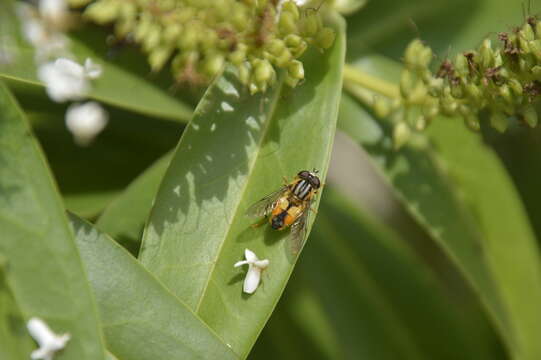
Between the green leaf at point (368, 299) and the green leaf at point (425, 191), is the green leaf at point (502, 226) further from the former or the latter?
the green leaf at point (368, 299)

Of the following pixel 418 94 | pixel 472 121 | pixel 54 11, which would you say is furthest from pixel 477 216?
pixel 54 11

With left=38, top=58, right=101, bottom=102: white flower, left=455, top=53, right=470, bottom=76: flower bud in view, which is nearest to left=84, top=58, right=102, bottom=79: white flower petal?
left=38, top=58, right=101, bottom=102: white flower

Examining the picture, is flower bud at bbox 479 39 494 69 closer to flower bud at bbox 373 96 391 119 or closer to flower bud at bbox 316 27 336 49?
flower bud at bbox 316 27 336 49

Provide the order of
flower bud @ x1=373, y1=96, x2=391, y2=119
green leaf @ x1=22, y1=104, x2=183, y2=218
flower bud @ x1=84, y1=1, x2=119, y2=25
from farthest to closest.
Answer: green leaf @ x1=22, y1=104, x2=183, y2=218 < flower bud @ x1=373, y1=96, x2=391, y2=119 < flower bud @ x1=84, y1=1, x2=119, y2=25

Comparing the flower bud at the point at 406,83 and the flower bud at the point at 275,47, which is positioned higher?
the flower bud at the point at 406,83

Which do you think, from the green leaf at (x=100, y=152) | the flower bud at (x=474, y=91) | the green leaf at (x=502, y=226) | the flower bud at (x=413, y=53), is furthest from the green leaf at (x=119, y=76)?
the flower bud at (x=474, y=91)

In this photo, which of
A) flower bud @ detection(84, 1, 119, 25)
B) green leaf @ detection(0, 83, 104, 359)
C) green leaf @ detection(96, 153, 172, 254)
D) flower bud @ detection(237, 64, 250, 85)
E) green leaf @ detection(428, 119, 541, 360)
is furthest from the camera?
green leaf @ detection(428, 119, 541, 360)

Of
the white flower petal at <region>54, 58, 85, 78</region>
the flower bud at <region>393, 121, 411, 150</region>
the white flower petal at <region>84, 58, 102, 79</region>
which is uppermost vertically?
the flower bud at <region>393, 121, 411, 150</region>
